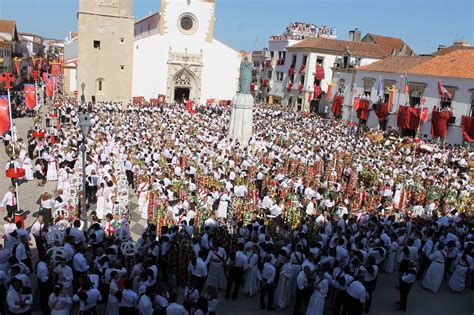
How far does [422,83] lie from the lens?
3319cm

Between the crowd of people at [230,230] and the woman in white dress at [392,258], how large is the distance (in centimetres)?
4

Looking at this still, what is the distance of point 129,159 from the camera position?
17.3m

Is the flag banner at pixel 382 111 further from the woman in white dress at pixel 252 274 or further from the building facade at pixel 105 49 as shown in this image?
the woman in white dress at pixel 252 274

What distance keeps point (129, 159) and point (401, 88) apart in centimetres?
2545

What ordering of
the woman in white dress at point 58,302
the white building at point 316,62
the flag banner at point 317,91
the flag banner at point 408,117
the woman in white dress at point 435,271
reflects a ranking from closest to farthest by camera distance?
1. the woman in white dress at point 58,302
2. the woman in white dress at point 435,271
3. the flag banner at point 408,117
4. the white building at point 316,62
5. the flag banner at point 317,91

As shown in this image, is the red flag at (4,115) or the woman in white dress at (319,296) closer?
the woman in white dress at (319,296)

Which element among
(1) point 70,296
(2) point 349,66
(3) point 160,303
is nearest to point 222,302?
(3) point 160,303

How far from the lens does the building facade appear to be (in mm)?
Answer: 37688

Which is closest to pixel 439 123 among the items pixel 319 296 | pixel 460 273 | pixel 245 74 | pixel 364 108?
pixel 364 108

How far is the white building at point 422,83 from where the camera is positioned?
30.6 metres

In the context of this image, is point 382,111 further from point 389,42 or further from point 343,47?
point 389,42

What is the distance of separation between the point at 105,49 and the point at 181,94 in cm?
847

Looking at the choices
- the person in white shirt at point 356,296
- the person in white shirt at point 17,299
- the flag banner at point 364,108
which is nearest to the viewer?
the person in white shirt at point 17,299

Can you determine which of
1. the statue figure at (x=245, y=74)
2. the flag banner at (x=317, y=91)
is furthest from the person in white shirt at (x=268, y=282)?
the flag banner at (x=317, y=91)
